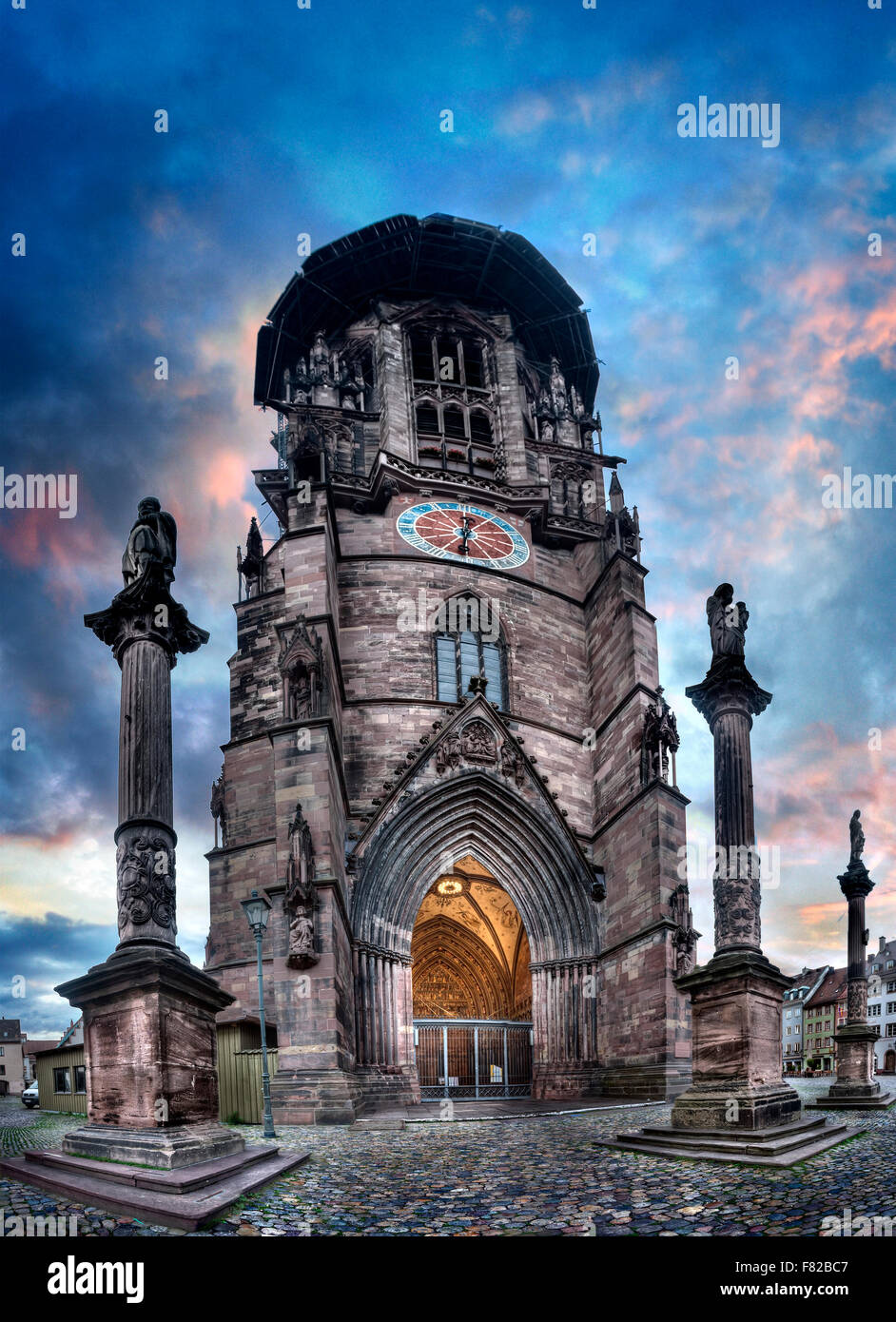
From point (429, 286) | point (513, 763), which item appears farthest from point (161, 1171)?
point (429, 286)

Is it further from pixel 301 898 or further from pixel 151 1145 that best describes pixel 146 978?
pixel 301 898

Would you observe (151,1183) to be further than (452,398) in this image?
No

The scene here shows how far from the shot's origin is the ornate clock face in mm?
22672

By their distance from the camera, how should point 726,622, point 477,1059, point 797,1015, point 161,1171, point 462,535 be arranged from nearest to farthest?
point 161,1171
point 726,622
point 477,1059
point 462,535
point 797,1015

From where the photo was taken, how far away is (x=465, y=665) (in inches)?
853

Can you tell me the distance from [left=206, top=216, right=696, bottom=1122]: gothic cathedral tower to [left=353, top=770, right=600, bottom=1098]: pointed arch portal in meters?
0.05

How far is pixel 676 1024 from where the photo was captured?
1616cm

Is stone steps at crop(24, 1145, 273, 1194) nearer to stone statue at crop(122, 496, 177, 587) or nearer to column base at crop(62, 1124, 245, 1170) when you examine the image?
column base at crop(62, 1124, 245, 1170)

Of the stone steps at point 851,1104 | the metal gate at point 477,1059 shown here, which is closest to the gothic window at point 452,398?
the metal gate at point 477,1059

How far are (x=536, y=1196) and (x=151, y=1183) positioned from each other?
2.43 meters

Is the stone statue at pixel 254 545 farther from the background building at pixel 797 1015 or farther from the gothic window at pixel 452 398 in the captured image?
the background building at pixel 797 1015

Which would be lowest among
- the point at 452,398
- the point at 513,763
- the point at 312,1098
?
the point at 312,1098
